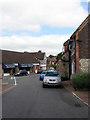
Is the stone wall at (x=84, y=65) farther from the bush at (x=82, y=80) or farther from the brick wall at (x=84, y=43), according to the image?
the bush at (x=82, y=80)

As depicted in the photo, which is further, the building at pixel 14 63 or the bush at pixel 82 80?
the building at pixel 14 63

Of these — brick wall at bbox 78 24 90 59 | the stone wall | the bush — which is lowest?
the bush

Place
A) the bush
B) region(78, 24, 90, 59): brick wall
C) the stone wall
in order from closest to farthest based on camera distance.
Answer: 1. the bush
2. the stone wall
3. region(78, 24, 90, 59): brick wall

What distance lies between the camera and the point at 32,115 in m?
6.56

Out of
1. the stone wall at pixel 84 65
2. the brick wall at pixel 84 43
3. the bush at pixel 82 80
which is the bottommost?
the bush at pixel 82 80

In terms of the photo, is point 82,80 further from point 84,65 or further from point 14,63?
point 14,63

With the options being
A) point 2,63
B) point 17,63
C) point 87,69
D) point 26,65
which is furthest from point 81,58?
point 26,65

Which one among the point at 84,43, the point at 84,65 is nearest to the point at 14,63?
the point at 84,43

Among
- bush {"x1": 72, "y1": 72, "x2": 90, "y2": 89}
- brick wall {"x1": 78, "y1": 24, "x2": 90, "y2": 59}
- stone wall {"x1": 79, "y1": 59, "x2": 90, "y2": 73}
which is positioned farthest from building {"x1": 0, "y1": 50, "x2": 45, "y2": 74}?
bush {"x1": 72, "y1": 72, "x2": 90, "y2": 89}

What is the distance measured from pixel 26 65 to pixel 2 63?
12614 mm

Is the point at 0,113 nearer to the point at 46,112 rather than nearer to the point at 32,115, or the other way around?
the point at 32,115

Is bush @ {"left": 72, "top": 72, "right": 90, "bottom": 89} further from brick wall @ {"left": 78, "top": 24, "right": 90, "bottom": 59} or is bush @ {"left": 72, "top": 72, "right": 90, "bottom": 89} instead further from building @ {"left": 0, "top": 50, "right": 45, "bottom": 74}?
building @ {"left": 0, "top": 50, "right": 45, "bottom": 74}

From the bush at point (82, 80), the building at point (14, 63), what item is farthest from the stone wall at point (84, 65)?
the building at point (14, 63)

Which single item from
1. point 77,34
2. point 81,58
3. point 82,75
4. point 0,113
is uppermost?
point 77,34
